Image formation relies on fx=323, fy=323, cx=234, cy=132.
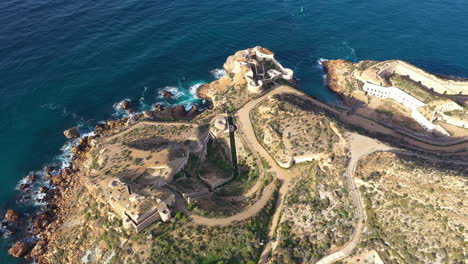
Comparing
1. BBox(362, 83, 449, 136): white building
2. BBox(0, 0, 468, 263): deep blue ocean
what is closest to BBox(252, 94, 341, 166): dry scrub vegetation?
BBox(0, 0, 468, 263): deep blue ocean

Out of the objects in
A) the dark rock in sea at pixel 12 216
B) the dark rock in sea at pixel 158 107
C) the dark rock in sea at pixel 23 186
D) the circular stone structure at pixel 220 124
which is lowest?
the dark rock in sea at pixel 12 216

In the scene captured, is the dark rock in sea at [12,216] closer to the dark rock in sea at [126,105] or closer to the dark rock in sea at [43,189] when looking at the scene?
the dark rock in sea at [43,189]

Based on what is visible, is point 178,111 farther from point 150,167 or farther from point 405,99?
point 405,99

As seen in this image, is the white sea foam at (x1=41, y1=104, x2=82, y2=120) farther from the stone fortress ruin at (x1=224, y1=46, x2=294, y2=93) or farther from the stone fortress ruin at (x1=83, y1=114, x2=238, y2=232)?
the stone fortress ruin at (x1=224, y1=46, x2=294, y2=93)

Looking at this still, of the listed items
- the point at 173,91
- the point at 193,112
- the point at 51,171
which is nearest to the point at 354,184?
the point at 193,112

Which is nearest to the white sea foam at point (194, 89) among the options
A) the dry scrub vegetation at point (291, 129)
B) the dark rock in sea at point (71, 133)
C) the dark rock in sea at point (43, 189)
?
the dry scrub vegetation at point (291, 129)

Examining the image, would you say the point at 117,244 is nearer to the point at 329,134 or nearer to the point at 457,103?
the point at 329,134

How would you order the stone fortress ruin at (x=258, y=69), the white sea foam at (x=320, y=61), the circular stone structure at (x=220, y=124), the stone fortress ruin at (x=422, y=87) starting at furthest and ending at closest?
the white sea foam at (x=320, y=61), the stone fortress ruin at (x=258, y=69), the stone fortress ruin at (x=422, y=87), the circular stone structure at (x=220, y=124)
